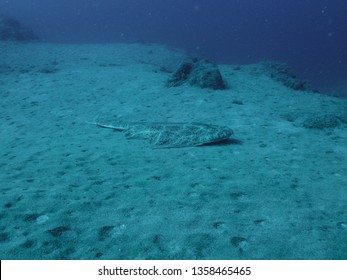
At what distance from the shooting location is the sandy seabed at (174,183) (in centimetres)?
276

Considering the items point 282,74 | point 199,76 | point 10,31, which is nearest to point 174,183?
point 199,76

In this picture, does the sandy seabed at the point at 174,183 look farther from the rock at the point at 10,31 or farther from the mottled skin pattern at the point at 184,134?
the rock at the point at 10,31

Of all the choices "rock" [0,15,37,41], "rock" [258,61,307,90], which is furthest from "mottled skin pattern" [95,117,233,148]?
"rock" [0,15,37,41]

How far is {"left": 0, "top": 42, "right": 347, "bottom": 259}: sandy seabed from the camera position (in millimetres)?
2758

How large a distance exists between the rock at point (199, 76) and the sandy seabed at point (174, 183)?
132cm

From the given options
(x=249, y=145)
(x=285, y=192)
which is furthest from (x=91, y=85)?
(x=285, y=192)

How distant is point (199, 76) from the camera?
1130cm

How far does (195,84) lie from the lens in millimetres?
11281

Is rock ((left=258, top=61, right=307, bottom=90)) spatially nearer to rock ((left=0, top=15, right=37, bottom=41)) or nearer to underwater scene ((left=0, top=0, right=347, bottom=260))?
underwater scene ((left=0, top=0, right=347, bottom=260))

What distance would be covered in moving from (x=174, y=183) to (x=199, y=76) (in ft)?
26.3

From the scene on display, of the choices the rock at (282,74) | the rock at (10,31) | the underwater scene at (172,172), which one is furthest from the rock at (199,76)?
the rock at (10,31)

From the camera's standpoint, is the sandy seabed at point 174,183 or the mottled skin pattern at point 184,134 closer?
the sandy seabed at point 174,183

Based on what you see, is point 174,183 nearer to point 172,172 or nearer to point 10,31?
point 172,172
